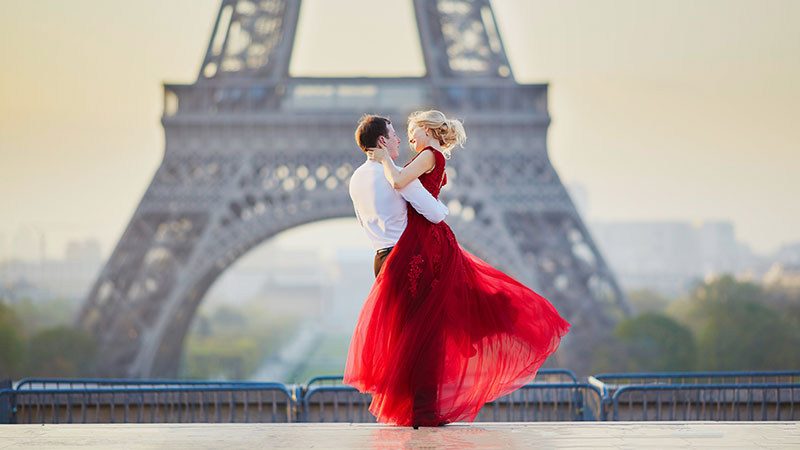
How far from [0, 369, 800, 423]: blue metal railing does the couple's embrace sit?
235 cm

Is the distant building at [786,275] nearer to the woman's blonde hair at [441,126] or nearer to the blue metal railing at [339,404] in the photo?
the blue metal railing at [339,404]

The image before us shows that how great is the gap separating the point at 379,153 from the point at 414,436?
135 centimetres

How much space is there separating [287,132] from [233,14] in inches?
101

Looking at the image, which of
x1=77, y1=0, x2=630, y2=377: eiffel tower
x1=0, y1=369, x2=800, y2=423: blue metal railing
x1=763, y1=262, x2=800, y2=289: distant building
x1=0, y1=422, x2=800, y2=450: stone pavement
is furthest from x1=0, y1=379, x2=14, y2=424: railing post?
x1=763, y1=262, x2=800, y2=289: distant building

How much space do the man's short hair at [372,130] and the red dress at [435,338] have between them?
0.29m

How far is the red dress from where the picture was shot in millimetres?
4617

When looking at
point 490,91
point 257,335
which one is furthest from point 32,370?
point 257,335

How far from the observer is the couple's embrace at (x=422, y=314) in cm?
461

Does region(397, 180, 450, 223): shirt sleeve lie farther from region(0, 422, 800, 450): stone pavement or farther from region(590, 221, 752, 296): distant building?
region(590, 221, 752, 296): distant building

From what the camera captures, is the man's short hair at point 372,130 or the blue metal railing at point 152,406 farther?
the blue metal railing at point 152,406

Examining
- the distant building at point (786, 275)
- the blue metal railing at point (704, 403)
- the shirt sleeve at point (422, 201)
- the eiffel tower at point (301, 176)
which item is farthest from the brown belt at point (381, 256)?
the distant building at point (786, 275)

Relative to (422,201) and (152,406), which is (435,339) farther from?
(152,406)

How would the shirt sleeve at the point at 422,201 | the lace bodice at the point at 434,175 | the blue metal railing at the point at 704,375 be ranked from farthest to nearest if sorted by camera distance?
1. the blue metal railing at the point at 704,375
2. the lace bodice at the point at 434,175
3. the shirt sleeve at the point at 422,201

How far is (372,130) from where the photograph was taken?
4.62m
